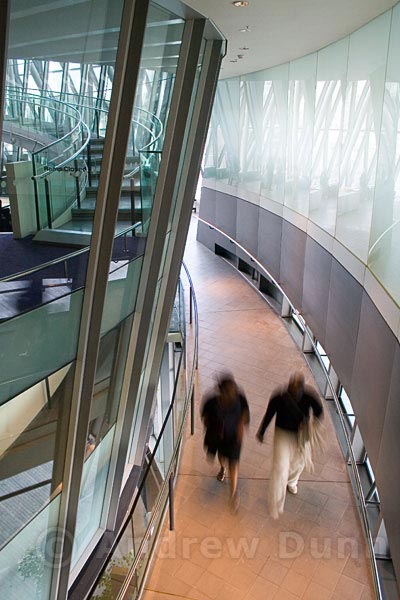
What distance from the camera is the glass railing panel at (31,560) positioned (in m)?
4.27

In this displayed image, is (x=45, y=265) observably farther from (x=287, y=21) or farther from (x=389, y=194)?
(x=287, y=21)

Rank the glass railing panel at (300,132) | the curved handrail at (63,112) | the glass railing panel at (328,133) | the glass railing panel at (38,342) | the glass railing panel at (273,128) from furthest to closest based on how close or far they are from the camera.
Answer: the glass railing panel at (273,128), the glass railing panel at (300,132), the glass railing panel at (328,133), the glass railing panel at (38,342), the curved handrail at (63,112)

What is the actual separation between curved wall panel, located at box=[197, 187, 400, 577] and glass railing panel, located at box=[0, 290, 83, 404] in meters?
3.76

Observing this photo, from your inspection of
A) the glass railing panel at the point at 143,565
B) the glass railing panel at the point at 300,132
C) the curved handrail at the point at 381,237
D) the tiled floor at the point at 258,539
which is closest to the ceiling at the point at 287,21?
the glass railing panel at the point at 300,132

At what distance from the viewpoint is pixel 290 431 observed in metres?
6.67

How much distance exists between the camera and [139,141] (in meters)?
4.83

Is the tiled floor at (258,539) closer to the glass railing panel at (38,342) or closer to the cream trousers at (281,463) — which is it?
the cream trousers at (281,463)

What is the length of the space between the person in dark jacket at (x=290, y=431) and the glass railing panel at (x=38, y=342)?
336cm

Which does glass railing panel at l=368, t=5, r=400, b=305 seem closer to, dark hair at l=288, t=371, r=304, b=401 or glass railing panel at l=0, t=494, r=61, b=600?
dark hair at l=288, t=371, r=304, b=401

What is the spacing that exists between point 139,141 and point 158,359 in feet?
10.5

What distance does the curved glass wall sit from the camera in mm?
6629

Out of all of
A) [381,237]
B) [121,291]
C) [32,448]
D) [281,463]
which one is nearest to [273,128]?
[381,237]

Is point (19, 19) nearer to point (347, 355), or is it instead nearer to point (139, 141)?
point (139, 141)

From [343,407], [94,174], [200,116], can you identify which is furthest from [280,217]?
[94,174]
